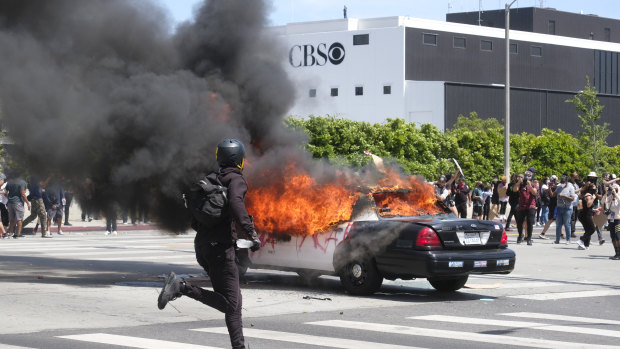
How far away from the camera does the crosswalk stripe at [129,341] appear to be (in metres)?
8.30

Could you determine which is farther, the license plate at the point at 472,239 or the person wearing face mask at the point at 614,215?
the person wearing face mask at the point at 614,215

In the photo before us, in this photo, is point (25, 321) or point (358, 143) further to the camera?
point (358, 143)

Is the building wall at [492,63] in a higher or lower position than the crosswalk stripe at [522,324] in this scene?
higher


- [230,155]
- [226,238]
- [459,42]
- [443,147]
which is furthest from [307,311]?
[459,42]

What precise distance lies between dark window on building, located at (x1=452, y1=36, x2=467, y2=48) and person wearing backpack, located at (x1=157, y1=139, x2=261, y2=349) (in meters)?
77.6

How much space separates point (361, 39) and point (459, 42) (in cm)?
868

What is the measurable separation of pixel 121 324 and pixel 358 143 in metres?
41.1

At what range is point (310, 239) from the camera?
1243 centimetres

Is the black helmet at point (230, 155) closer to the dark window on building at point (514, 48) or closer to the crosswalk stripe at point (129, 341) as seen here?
the crosswalk stripe at point (129, 341)

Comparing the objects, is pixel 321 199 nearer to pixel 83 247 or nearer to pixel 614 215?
pixel 614 215


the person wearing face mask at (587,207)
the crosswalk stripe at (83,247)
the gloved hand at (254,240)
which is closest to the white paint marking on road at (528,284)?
the person wearing face mask at (587,207)

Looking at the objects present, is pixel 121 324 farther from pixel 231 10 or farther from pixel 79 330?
pixel 231 10

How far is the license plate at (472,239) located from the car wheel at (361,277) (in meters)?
1.17

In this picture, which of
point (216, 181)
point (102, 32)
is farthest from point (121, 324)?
point (102, 32)
